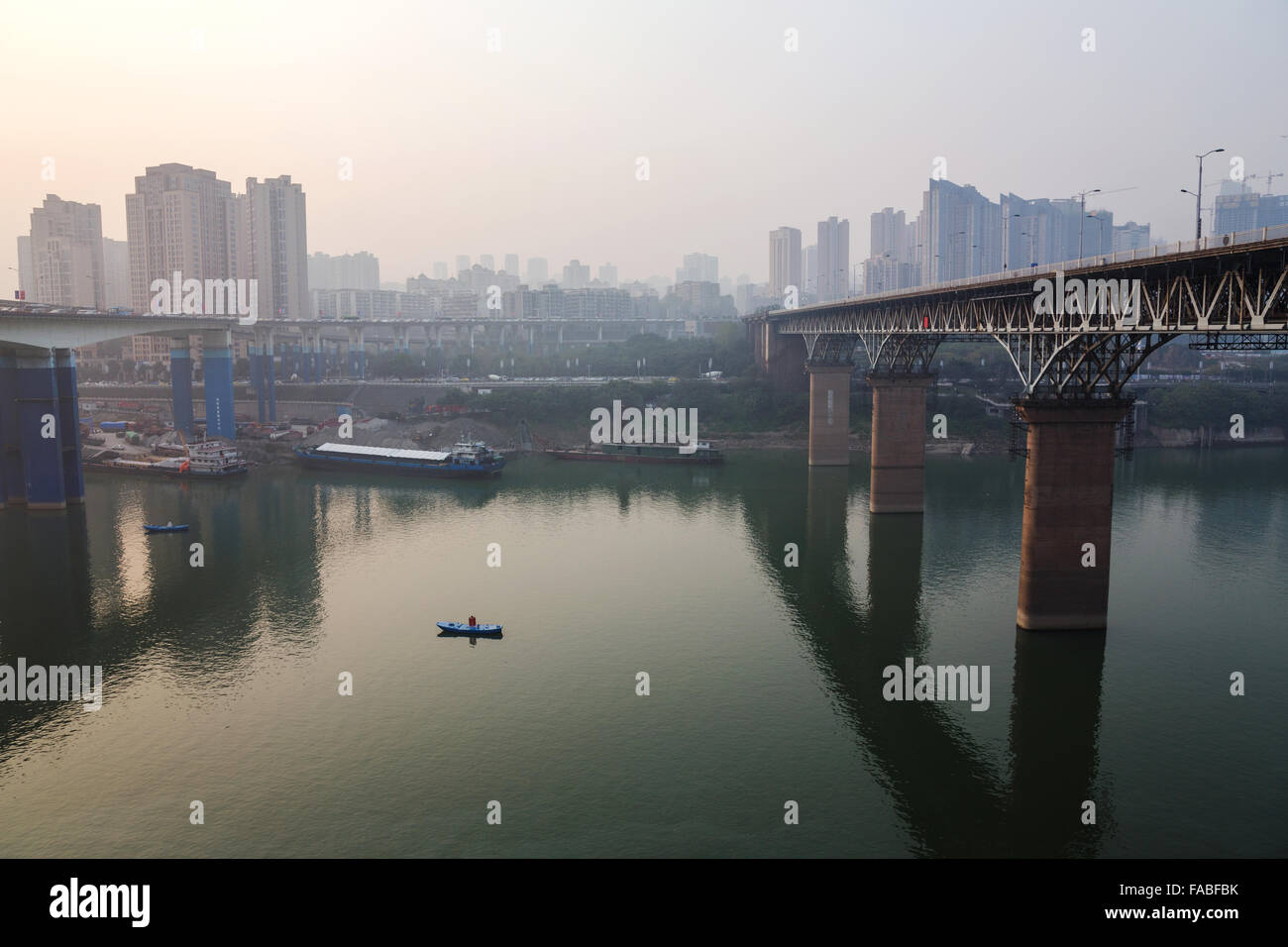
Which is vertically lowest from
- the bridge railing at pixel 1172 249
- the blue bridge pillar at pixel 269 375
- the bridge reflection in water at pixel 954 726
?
the bridge reflection in water at pixel 954 726

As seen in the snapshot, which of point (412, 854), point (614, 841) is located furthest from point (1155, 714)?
point (412, 854)

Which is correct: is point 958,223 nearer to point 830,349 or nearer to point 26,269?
point 830,349

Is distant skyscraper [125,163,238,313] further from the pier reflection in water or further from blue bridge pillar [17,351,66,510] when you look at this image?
the pier reflection in water

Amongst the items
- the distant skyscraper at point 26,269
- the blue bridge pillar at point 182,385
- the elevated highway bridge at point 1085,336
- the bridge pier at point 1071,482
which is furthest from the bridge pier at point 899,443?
the distant skyscraper at point 26,269

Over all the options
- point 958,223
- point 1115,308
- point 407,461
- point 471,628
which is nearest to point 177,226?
point 407,461

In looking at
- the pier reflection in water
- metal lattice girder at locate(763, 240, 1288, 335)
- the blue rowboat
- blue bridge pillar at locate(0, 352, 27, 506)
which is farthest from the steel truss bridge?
blue bridge pillar at locate(0, 352, 27, 506)

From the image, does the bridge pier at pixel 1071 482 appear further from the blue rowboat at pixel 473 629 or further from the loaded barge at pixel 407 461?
the loaded barge at pixel 407 461
